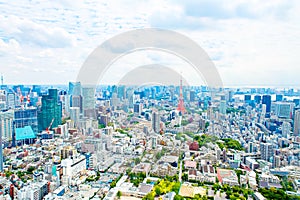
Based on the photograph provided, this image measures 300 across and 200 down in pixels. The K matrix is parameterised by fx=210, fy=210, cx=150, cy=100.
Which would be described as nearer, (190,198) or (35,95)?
(190,198)

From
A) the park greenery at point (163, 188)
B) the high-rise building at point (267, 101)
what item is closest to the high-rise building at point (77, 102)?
the park greenery at point (163, 188)

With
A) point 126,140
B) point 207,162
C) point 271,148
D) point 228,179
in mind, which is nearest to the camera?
point 228,179

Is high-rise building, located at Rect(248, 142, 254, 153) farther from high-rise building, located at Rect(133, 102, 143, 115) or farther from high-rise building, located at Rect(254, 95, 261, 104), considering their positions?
high-rise building, located at Rect(254, 95, 261, 104)

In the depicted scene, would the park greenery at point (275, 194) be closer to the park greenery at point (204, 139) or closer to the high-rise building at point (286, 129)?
the park greenery at point (204, 139)

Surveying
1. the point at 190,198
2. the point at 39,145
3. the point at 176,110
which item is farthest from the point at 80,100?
the point at 190,198

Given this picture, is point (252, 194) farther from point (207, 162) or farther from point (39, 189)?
point (39, 189)

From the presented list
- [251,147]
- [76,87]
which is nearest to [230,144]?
[251,147]

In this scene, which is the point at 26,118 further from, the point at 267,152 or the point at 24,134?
the point at 267,152

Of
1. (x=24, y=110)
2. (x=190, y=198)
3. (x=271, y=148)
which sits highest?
(x=24, y=110)
